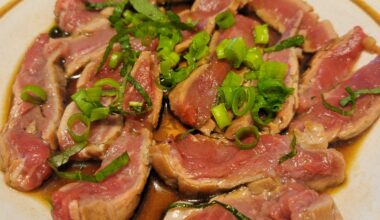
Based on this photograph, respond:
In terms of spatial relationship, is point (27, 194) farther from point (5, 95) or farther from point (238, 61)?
point (238, 61)

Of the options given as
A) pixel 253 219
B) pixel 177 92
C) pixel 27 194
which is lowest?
pixel 27 194

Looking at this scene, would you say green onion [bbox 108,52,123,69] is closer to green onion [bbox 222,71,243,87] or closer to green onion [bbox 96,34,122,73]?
green onion [bbox 96,34,122,73]

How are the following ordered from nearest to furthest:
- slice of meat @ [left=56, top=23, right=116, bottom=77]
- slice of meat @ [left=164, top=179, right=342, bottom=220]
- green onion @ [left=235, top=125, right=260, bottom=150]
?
slice of meat @ [left=164, top=179, right=342, bottom=220] → green onion @ [left=235, top=125, right=260, bottom=150] → slice of meat @ [left=56, top=23, right=116, bottom=77]

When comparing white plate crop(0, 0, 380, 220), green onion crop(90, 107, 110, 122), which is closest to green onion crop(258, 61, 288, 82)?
white plate crop(0, 0, 380, 220)

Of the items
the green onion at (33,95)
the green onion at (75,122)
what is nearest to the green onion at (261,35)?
the green onion at (75,122)

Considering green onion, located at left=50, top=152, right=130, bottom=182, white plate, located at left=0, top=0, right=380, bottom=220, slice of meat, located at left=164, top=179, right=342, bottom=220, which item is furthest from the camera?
white plate, located at left=0, top=0, right=380, bottom=220

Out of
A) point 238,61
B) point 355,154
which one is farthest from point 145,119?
point 355,154
